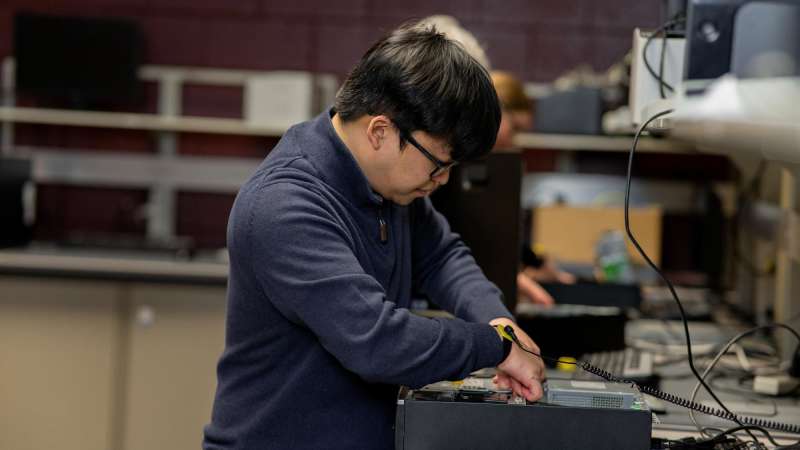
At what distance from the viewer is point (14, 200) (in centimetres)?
379

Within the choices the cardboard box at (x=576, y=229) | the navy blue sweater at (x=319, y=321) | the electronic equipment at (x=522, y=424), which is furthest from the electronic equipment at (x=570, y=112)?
the electronic equipment at (x=522, y=424)

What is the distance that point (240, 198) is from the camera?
54.2 inches

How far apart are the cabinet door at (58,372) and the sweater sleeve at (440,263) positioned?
5.98 ft

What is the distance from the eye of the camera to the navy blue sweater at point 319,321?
131 cm

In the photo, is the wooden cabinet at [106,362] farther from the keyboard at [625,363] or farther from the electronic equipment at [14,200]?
the keyboard at [625,363]

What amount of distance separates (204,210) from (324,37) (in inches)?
36.7

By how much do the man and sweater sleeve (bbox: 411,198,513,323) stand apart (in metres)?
0.18

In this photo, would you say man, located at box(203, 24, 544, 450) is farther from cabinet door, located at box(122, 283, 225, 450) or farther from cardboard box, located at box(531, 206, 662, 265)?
cardboard box, located at box(531, 206, 662, 265)

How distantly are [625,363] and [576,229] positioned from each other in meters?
1.95

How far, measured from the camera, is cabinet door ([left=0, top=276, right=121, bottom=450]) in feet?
10.7

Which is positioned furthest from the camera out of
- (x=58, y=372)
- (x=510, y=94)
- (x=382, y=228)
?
(x=58, y=372)

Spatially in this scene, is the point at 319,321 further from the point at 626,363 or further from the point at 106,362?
the point at 106,362

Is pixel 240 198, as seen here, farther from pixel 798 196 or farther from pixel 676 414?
pixel 798 196

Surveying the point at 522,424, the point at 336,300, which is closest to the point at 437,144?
the point at 336,300
